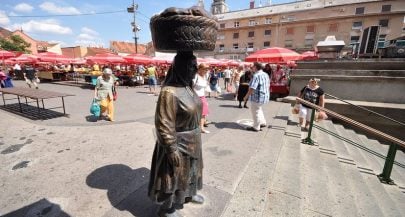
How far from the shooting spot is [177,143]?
1.83 m

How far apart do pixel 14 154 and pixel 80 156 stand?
1.30m

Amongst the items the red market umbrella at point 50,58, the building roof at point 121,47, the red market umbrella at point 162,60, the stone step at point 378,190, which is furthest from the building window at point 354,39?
the building roof at point 121,47

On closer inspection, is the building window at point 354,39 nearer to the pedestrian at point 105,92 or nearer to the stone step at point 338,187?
the stone step at point 338,187

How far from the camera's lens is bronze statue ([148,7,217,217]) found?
1495 millimetres

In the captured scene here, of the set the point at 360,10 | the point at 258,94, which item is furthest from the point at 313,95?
the point at 360,10

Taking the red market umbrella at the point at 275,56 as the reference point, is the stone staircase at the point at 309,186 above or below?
below

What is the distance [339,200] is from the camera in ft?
9.29

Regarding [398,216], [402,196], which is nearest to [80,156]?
[398,216]

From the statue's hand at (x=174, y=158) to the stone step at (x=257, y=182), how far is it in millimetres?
958

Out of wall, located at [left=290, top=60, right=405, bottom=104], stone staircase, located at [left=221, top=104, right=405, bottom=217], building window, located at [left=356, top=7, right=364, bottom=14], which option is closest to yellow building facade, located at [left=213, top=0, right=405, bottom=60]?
building window, located at [left=356, top=7, right=364, bottom=14]

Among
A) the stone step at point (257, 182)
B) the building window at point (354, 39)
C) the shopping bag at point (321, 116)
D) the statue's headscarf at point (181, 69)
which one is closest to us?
the statue's headscarf at point (181, 69)

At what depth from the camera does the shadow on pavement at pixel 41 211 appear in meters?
2.31

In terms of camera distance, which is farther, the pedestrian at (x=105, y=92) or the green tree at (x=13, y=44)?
the green tree at (x=13, y=44)

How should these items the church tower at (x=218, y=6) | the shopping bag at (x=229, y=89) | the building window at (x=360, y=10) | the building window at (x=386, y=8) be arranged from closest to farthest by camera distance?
the shopping bag at (x=229, y=89) → the building window at (x=386, y=8) → the building window at (x=360, y=10) → the church tower at (x=218, y=6)
